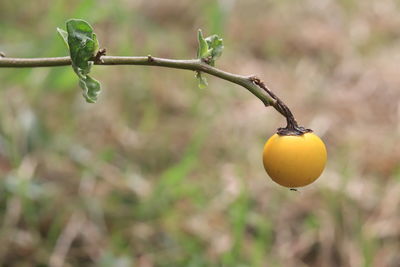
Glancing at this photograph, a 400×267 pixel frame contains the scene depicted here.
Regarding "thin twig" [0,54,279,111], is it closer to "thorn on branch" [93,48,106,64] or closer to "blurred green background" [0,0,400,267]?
"thorn on branch" [93,48,106,64]

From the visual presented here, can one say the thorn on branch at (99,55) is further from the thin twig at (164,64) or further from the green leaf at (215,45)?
the green leaf at (215,45)

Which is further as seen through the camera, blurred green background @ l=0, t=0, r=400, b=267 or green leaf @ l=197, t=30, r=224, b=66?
blurred green background @ l=0, t=0, r=400, b=267

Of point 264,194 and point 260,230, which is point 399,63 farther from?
point 260,230

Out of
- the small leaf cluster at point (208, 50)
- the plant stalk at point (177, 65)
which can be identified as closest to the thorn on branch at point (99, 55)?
the plant stalk at point (177, 65)

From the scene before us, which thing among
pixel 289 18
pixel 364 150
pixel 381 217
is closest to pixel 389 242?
pixel 381 217

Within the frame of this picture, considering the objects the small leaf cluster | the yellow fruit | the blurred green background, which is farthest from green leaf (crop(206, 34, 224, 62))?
the blurred green background

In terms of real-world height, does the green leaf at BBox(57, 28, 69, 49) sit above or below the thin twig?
above
